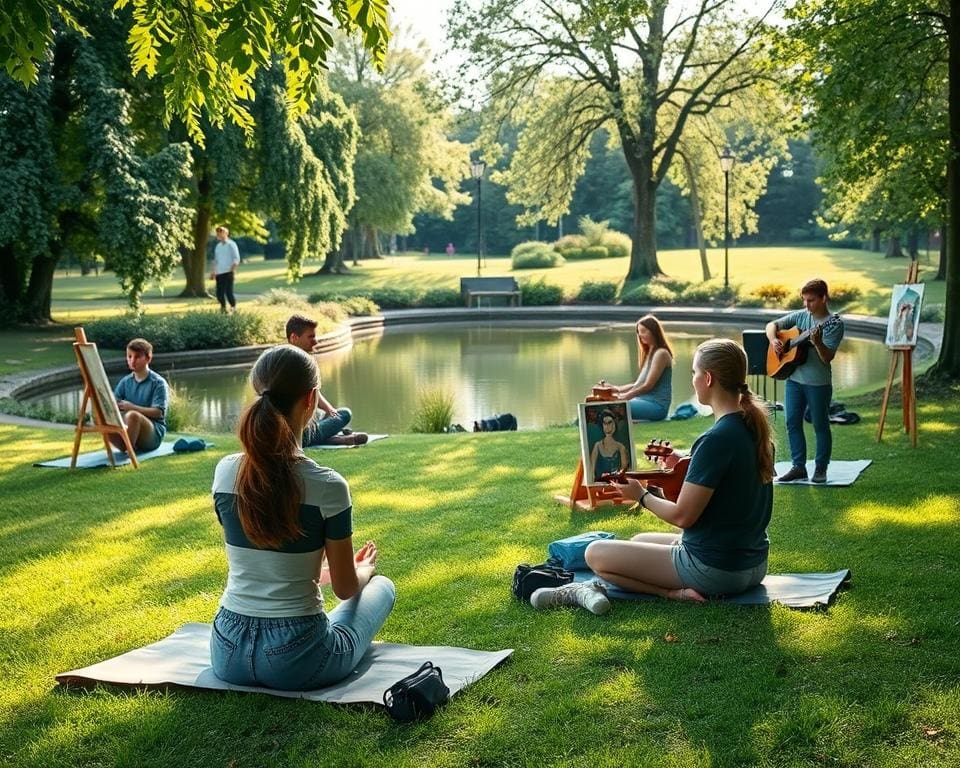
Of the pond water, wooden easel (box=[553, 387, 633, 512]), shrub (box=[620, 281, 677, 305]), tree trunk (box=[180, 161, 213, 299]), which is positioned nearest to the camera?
wooden easel (box=[553, 387, 633, 512])

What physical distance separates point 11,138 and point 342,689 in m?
19.3

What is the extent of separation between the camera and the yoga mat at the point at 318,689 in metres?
3.95

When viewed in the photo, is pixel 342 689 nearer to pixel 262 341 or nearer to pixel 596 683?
pixel 596 683

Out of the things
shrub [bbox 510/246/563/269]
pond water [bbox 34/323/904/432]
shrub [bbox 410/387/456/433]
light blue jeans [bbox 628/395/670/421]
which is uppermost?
shrub [bbox 510/246/563/269]

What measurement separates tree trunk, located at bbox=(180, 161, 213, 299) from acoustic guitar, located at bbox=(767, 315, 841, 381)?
19380 millimetres

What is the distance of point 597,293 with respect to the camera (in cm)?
3491

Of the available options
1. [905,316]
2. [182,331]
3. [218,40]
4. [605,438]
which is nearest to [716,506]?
[605,438]

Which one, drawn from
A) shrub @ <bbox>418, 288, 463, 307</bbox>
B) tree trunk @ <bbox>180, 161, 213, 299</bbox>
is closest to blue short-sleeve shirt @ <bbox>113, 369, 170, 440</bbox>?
tree trunk @ <bbox>180, 161, 213, 299</bbox>

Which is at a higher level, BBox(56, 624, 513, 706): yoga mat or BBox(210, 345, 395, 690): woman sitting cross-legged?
BBox(210, 345, 395, 690): woman sitting cross-legged

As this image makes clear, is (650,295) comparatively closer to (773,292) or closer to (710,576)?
(773,292)

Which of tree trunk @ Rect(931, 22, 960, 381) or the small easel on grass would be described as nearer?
the small easel on grass

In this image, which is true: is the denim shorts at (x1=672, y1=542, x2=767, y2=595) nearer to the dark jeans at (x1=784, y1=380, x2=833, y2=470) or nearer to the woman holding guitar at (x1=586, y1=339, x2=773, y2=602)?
the woman holding guitar at (x1=586, y1=339, x2=773, y2=602)

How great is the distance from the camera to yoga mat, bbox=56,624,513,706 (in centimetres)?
395

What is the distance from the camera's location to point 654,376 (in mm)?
10398
